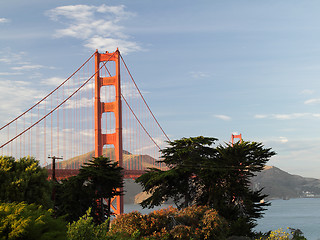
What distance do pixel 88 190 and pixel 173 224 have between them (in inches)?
678

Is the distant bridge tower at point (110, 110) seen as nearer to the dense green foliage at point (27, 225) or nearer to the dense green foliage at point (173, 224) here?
the dense green foliage at point (173, 224)

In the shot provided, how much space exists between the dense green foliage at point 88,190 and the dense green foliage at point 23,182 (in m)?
5.22

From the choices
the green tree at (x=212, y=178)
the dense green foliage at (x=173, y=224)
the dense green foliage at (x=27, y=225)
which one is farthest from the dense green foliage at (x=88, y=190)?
the dense green foliage at (x=27, y=225)

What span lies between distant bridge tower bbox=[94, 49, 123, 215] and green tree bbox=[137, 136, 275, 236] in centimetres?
2164

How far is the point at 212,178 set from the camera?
41938mm

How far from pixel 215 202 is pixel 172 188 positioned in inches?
189

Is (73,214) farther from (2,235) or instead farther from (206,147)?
(2,235)

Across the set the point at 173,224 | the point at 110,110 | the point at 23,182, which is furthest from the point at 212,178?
the point at 110,110

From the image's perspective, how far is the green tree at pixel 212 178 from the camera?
1641 inches

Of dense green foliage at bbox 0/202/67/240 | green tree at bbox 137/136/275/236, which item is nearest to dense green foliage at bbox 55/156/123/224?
green tree at bbox 137/136/275/236

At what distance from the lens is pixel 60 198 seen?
1815 inches

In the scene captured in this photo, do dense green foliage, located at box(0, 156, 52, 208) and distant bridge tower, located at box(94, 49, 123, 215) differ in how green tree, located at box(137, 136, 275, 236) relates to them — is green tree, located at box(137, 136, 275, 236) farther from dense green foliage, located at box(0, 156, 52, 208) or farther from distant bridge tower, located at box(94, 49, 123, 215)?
distant bridge tower, located at box(94, 49, 123, 215)

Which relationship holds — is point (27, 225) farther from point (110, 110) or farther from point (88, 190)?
point (110, 110)

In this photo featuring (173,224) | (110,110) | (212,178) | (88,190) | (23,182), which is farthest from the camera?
(110,110)
